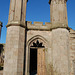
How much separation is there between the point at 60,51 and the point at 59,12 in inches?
139

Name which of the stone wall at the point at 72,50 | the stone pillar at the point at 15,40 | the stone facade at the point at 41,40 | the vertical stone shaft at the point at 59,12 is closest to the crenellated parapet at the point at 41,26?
the stone facade at the point at 41,40

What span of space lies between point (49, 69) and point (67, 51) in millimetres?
2087

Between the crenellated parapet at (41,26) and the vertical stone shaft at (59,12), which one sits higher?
the vertical stone shaft at (59,12)

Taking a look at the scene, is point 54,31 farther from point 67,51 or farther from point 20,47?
point 20,47

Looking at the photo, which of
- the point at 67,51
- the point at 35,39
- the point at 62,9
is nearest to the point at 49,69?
the point at 67,51

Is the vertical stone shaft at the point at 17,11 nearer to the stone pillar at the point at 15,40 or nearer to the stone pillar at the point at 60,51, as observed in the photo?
the stone pillar at the point at 15,40

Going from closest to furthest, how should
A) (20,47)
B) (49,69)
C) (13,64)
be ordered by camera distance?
(13,64)
(20,47)
(49,69)

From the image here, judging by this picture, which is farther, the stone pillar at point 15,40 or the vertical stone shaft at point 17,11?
the vertical stone shaft at point 17,11

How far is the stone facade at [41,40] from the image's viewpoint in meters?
6.97

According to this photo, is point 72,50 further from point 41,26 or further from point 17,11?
point 17,11

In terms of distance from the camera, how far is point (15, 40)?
7.18 metres

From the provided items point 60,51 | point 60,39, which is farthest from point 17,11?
point 60,51

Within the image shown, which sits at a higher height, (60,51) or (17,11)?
(17,11)

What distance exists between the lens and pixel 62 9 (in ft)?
28.1
